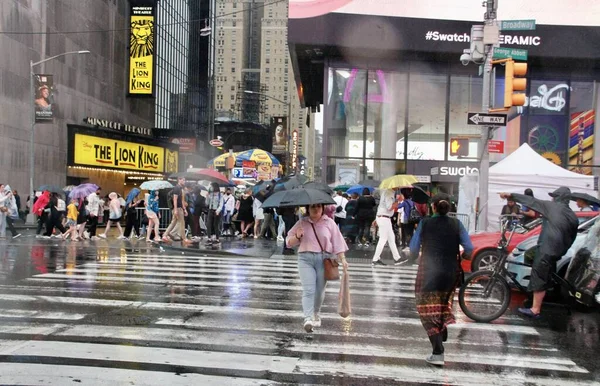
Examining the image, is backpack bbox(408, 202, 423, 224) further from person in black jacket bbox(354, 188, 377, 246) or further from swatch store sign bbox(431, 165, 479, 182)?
swatch store sign bbox(431, 165, 479, 182)

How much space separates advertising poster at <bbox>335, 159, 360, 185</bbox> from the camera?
24719mm

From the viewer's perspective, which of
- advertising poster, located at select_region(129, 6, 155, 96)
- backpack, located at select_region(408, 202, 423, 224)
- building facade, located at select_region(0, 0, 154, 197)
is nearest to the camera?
backpack, located at select_region(408, 202, 423, 224)

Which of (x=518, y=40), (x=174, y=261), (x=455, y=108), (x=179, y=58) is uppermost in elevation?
(x=179, y=58)

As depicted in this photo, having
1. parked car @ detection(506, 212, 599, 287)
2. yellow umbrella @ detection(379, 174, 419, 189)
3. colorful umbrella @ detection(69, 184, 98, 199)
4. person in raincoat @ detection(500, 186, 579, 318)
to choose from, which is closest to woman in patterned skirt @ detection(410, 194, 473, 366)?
person in raincoat @ detection(500, 186, 579, 318)

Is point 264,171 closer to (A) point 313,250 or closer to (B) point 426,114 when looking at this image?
(B) point 426,114

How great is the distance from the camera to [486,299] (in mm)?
7824

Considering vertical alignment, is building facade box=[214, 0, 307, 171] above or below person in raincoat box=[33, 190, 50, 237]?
above

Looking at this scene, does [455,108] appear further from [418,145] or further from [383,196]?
[383,196]

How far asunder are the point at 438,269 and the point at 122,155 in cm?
3874

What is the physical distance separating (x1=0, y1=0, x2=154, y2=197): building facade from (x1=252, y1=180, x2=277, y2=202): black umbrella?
1475 centimetres

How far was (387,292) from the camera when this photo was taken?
1000cm

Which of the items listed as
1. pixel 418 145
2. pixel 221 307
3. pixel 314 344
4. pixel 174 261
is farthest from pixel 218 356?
pixel 418 145

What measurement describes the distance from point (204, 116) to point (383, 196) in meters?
Result: 68.1

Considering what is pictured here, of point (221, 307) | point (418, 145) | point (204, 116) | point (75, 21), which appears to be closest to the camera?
point (221, 307)
